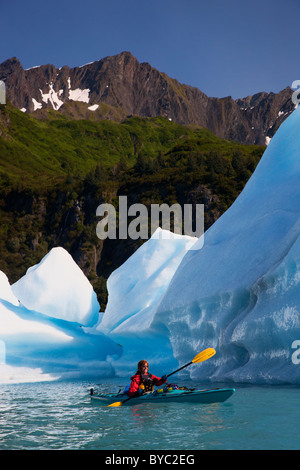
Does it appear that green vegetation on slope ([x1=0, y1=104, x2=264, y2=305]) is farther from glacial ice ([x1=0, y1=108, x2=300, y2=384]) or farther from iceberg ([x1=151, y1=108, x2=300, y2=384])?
iceberg ([x1=151, y1=108, x2=300, y2=384])

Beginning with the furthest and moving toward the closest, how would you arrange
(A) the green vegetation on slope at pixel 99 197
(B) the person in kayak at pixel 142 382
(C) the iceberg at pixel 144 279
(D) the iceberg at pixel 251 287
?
1. (A) the green vegetation on slope at pixel 99 197
2. (C) the iceberg at pixel 144 279
3. (D) the iceberg at pixel 251 287
4. (B) the person in kayak at pixel 142 382

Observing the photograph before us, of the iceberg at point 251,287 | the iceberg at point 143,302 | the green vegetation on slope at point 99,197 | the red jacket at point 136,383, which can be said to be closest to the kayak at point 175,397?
the red jacket at point 136,383

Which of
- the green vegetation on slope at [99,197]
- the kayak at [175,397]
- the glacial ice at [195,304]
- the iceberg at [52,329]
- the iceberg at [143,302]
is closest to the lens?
the kayak at [175,397]

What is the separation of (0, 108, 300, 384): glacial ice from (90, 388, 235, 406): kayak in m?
2.19

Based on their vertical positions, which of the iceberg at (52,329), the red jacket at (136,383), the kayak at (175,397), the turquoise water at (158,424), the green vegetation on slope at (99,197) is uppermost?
the green vegetation on slope at (99,197)

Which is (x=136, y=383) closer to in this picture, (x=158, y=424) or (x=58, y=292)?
(x=158, y=424)

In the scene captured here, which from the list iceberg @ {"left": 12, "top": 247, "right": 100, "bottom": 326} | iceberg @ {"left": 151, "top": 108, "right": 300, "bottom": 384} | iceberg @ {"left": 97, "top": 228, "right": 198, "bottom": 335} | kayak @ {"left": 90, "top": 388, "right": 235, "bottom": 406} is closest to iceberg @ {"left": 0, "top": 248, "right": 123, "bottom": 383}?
iceberg @ {"left": 12, "top": 247, "right": 100, "bottom": 326}

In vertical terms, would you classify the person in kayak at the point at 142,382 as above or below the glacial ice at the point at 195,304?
below

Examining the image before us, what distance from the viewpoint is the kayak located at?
8.38 metres

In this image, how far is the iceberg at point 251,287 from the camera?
10.1 m

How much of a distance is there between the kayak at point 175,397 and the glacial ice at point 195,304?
7.19ft

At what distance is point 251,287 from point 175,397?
3130 mm

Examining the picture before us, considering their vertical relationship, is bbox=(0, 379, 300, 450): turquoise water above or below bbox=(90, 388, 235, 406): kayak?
below

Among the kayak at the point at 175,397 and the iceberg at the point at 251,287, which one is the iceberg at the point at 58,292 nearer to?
the iceberg at the point at 251,287
